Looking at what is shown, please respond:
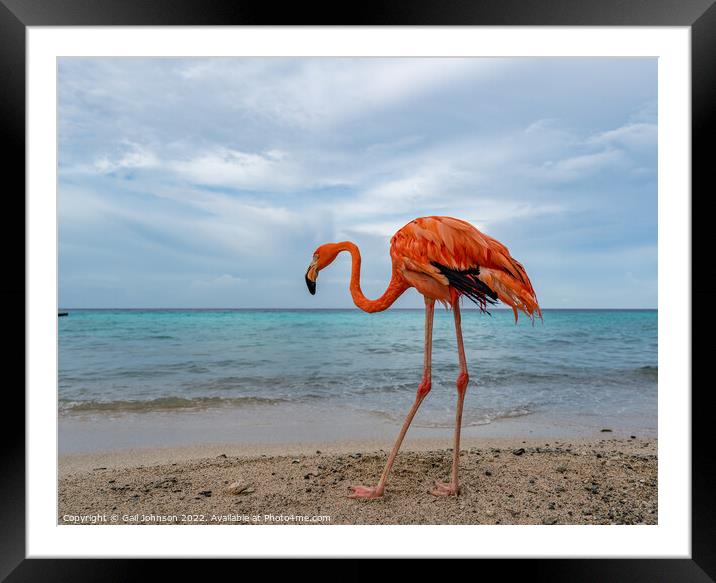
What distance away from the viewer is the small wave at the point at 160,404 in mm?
3838

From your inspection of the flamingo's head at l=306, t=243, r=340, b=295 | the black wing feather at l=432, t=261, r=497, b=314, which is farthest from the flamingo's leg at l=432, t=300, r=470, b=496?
the flamingo's head at l=306, t=243, r=340, b=295

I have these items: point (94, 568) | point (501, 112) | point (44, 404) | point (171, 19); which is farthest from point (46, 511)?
point (501, 112)

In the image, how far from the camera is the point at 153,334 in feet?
30.1

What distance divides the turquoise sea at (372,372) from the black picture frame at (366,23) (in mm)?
1664

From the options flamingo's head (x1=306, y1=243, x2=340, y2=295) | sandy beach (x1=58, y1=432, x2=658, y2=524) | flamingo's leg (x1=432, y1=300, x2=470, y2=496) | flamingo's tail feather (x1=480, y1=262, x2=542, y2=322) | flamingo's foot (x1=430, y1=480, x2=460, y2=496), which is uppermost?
flamingo's head (x1=306, y1=243, x2=340, y2=295)

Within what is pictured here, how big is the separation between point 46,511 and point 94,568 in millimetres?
421

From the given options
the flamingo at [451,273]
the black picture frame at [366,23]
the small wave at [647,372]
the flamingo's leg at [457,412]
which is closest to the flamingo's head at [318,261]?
the flamingo at [451,273]

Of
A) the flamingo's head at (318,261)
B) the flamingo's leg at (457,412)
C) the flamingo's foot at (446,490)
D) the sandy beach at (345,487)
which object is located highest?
the flamingo's head at (318,261)

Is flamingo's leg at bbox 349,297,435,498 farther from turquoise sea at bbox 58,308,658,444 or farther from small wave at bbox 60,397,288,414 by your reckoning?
small wave at bbox 60,397,288,414

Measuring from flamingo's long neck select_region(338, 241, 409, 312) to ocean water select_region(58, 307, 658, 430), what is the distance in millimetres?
1691

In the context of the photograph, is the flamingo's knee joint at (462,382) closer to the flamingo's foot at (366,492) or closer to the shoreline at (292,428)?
the flamingo's foot at (366,492)

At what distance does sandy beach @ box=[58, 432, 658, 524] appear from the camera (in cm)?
224

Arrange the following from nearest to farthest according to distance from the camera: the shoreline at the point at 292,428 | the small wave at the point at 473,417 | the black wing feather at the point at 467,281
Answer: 1. the black wing feather at the point at 467,281
2. the shoreline at the point at 292,428
3. the small wave at the point at 473,417

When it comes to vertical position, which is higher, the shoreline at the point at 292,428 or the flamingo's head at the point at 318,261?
the flamingo's head at the point at 318,261
